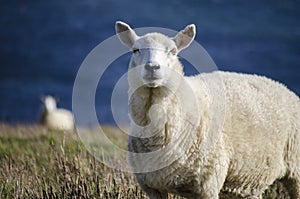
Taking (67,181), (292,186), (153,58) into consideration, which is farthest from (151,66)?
(292,186)

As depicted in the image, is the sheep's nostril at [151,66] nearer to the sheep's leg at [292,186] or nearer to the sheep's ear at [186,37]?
the sheep's ear at [186,37]

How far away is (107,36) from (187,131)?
1505 inches

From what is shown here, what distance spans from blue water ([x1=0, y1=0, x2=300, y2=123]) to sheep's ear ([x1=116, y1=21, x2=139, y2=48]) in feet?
78.4

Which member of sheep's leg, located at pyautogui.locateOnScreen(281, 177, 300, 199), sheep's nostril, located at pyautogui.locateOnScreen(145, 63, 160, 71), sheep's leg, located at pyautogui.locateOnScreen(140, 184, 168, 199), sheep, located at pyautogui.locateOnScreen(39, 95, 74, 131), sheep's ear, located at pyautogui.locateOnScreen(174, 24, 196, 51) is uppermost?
sheep, located at pyautogui.locateOnScreen(39, 95, 74, 131)

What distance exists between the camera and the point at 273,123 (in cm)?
554

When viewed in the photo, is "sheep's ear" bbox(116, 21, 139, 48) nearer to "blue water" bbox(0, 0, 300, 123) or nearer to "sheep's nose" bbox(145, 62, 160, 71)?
"sheep's nose" bbox(145, 62, 160, 71)

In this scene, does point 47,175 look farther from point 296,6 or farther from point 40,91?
point 40,91

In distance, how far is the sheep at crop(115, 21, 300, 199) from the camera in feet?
15.6

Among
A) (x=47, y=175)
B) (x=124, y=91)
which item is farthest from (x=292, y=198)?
(x=47, y=175)

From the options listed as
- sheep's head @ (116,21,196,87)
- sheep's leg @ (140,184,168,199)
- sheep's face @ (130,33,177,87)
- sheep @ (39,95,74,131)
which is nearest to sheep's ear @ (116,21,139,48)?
sheep's head @ (116,21,196,87)

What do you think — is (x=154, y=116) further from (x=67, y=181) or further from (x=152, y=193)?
(x=67, y=181)

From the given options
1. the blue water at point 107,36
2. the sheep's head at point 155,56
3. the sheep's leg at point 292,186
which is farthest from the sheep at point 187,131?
the blue water at point 107,36

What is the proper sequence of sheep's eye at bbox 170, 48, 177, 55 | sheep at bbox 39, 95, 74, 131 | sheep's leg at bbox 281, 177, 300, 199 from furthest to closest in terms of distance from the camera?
sheep at bbox 39, 95, 74, 131 → sheep's leg at bbox 281, 177, 300, 199 → sheep's eye at bbox 170, 48, 177, 55

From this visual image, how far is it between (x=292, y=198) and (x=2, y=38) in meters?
53.4
